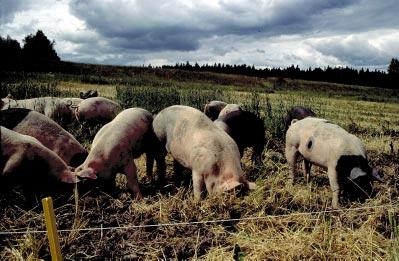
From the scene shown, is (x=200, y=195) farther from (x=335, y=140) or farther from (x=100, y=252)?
(x=335, y=140)

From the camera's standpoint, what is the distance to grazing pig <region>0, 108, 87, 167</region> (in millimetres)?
7000

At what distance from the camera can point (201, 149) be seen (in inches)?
239

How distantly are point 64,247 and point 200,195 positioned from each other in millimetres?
1863

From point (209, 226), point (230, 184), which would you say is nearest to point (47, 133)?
point (230, 184)

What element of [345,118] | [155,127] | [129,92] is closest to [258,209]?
[155,127]

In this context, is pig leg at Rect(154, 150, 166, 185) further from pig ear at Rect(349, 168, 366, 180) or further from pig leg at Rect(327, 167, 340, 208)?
pig ear at Rect(349, 168, 366, 180)

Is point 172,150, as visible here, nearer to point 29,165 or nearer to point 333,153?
point 29,165

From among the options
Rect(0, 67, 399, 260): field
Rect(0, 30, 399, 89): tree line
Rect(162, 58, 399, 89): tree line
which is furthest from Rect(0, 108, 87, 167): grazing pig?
Rect(162, 58, 399, 89): tree line

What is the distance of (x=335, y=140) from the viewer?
6.92 metres

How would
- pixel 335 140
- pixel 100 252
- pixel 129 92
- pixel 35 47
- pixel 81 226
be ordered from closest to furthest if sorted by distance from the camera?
pixel 100 252
pixel 81 226
pixel 335 140
pixel 129 92
pixel 35 47

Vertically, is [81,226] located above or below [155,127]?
below

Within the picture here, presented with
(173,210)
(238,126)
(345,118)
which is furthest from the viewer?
(345,118)

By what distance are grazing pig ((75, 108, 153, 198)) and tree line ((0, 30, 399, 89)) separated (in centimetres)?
3825

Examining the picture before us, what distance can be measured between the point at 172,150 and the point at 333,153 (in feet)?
7.94
